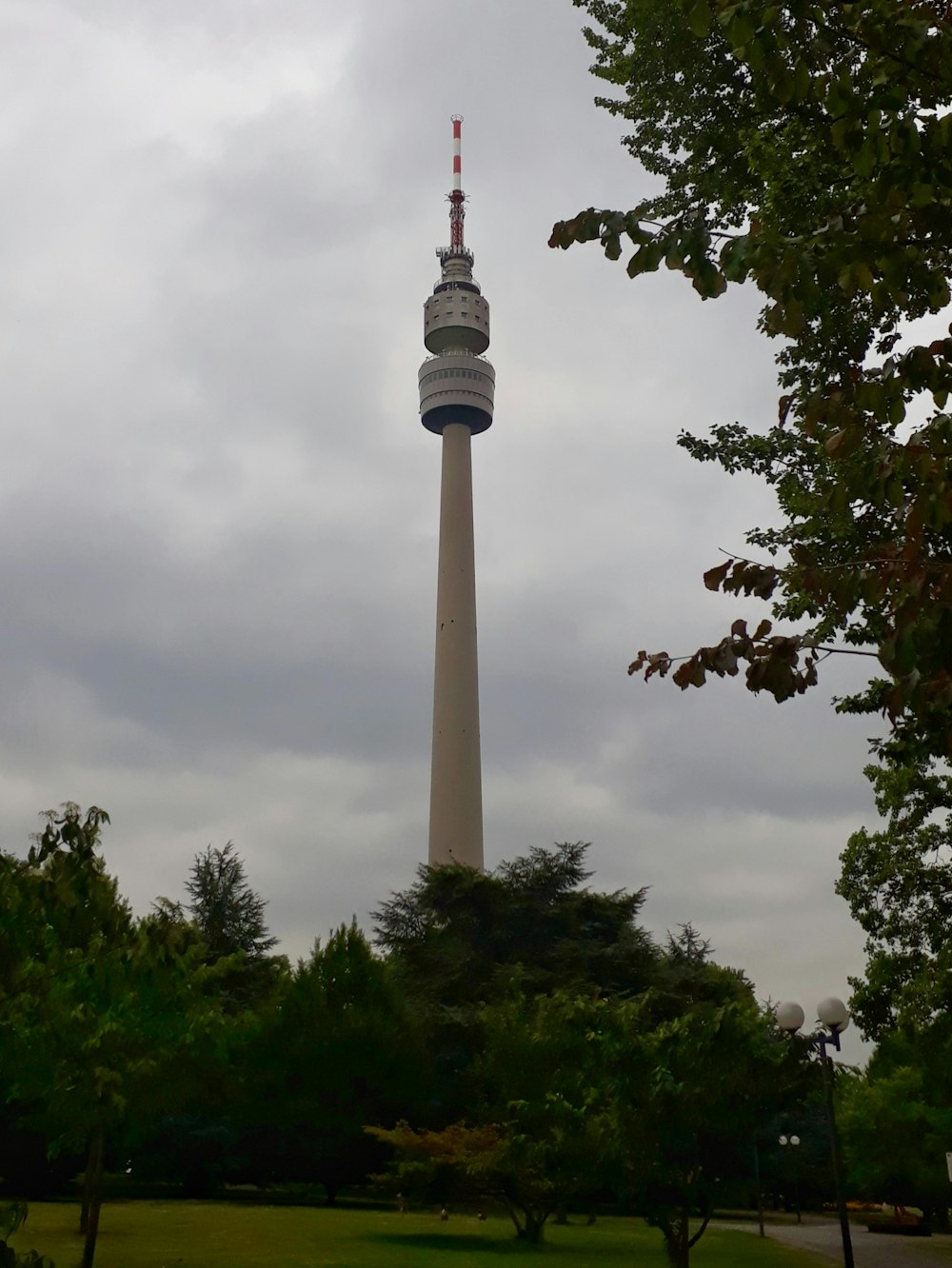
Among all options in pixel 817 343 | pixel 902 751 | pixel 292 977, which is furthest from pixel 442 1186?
pixel 817 343

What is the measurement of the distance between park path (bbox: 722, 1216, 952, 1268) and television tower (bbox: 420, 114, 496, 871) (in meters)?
26.5

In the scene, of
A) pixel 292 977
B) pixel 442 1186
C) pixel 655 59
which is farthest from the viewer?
pixel 292 977

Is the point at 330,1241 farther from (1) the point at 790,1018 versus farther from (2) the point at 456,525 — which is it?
(2) the point at 456,525

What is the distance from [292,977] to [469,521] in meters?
44.8

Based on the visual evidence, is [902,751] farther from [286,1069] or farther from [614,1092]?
[286,1069]

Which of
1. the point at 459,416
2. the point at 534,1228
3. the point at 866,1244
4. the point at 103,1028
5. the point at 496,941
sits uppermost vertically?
the point at 459,416

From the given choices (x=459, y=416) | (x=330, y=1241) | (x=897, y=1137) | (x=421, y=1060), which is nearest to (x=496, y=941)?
(x=421, y=1060)

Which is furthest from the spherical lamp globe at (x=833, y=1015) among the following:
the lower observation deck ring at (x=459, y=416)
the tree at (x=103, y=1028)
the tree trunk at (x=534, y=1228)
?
the lower observation deck ring at (x=459, y=416)

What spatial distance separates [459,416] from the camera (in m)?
90.9

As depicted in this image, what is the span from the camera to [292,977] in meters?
46.0

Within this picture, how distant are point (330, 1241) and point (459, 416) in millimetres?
69595

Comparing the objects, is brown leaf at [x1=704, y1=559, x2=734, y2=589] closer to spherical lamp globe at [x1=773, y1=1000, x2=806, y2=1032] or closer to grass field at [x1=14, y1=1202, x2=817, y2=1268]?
spherical lamp globe at [x1=773, y1=1000, x2=806, y2=1032]

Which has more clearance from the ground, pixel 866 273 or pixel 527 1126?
pixel 866 273

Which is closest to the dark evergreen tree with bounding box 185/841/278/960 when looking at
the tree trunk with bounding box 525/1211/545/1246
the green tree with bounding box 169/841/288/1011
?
the green tree with bounding box 169/841/288/1011
